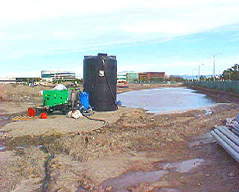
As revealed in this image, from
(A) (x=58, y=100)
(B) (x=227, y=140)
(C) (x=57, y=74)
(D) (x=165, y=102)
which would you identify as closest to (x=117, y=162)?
(B) (x=227, y=140)

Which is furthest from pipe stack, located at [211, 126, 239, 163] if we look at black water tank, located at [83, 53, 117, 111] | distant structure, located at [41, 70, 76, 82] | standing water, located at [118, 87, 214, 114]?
distant structure, located at [41, 70, 76, 82]

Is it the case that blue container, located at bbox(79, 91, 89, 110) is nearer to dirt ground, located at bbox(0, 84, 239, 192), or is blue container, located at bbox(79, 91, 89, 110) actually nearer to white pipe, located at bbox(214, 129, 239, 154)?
dirt ground, located at bbox(0, 84, 239, 192)

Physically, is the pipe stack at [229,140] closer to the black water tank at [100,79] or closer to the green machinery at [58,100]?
the green machinery at [58,100]

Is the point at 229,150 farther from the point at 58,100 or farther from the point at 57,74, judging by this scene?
the point at 57,74

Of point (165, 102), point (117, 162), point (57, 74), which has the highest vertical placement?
point (57, 74)

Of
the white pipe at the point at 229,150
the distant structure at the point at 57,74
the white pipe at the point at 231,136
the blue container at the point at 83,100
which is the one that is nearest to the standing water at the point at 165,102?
the blue container at the point at 83,100

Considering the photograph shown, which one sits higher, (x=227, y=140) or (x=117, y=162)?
(x=227, y=140)

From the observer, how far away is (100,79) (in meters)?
18.9

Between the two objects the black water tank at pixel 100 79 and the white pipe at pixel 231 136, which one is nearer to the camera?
the white pipe at pixel 231 136

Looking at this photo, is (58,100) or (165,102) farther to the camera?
(165,102)

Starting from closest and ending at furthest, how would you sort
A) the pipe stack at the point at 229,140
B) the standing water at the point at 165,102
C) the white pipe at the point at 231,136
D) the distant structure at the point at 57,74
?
the pipe stack at the point at 229,140 < the white pipe at the point at 231,136 < the standing water at the point at 165,102 < the distant structure at the point at 57,74

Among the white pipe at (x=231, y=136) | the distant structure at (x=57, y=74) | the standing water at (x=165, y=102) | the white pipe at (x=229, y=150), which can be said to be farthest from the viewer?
the distant structure at (x=57, y=74)

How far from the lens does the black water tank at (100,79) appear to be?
18.9 metres

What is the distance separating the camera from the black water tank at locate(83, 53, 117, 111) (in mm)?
18859
